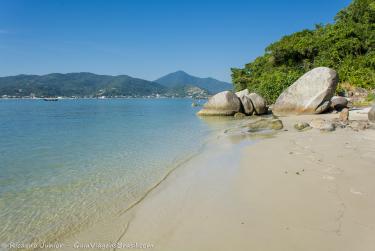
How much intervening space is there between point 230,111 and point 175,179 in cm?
1837

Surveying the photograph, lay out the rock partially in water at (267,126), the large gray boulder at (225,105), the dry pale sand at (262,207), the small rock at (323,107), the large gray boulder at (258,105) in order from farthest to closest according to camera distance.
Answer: the large gray boulder at (258,105)
the large gray boulder at (225,105)
the small rock at (323,107)
the rock partially in water at (267,126)
the dry pale sand at (262,207)

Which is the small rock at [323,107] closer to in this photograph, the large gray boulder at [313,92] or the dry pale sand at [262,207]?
the large gray boulder at [313,92]

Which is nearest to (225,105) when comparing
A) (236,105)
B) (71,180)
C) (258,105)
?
(236,105)

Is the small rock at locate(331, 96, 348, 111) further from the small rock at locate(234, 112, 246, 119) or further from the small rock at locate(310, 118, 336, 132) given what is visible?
the small rock at locate(310, 118, 336, 132)

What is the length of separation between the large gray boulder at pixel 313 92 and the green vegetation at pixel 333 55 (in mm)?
8758

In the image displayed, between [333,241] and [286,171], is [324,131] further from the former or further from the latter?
[333,241]

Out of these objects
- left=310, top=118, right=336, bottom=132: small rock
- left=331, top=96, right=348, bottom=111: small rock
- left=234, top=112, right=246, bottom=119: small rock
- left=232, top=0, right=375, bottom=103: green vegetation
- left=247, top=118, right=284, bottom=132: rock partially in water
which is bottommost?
left=234, top=112, right=246, bottom=119: small rock

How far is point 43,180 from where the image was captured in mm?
6832

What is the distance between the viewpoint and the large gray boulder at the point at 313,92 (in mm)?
18984

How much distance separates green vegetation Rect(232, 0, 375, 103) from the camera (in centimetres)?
2816

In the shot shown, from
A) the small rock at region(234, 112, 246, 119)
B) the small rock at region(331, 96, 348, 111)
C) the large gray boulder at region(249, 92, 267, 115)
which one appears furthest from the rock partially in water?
the large gray boulder at region(249, 92, 267, 115)

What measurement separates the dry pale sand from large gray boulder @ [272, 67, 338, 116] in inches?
483

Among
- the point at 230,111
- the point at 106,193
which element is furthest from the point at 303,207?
the point at 230,111

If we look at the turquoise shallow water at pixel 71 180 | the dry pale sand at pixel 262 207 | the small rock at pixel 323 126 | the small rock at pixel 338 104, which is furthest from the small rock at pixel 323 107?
the dry pale sand at pixel 262 207
